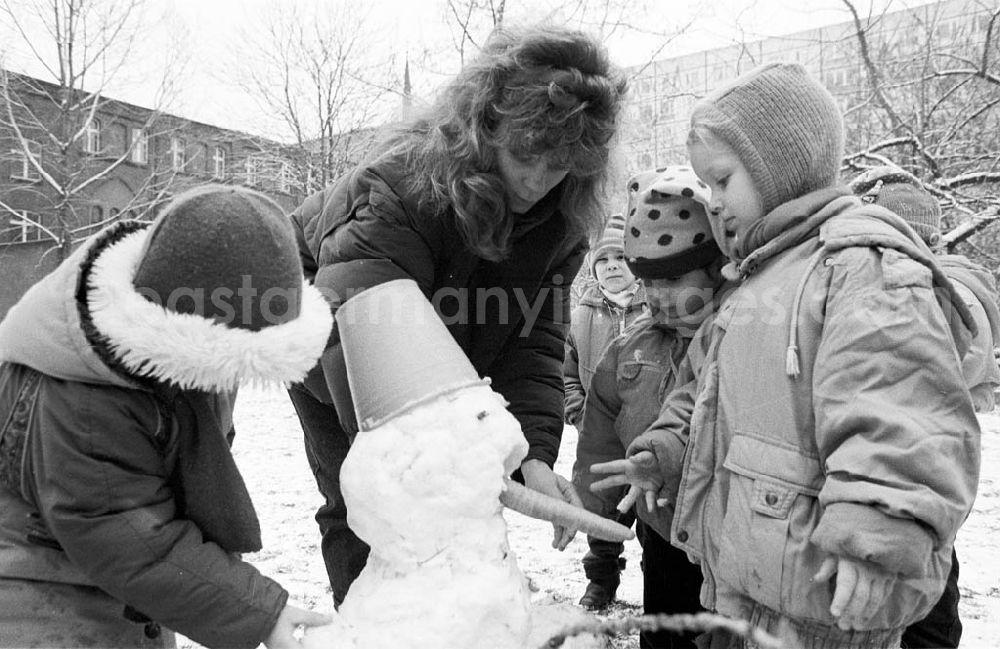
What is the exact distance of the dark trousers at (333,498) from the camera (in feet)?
7.25

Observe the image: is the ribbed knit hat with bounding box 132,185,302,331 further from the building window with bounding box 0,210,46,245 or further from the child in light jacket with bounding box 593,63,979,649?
the building window with bounding box 0,210,46,245

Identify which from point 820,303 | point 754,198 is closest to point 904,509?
point 820,303

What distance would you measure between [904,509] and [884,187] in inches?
106

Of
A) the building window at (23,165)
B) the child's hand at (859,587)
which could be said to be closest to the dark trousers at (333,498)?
the child's hand at (859,587)

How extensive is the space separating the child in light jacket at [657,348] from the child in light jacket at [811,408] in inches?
12.2

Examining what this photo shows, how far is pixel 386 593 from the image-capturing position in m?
1.33

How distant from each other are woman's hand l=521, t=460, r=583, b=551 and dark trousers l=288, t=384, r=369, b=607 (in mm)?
572

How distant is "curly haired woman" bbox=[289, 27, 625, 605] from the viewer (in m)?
1.90

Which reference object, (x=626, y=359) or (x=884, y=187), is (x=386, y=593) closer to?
(x=626, y=359)

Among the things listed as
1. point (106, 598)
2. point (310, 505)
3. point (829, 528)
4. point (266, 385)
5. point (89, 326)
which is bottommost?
point (310, 505)

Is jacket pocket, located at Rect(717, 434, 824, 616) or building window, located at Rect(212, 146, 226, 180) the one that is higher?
building window, located at Rect(212, 146, 226, 180)

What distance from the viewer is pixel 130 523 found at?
4.44ft

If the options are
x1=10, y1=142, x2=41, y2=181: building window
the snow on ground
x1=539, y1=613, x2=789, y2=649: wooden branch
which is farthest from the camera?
x1=10, y1=142, x2=41, y2=181: building window

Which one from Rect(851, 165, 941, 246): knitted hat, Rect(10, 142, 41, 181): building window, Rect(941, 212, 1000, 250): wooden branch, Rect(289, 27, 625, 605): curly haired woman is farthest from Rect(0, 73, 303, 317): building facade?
Rect(289, 27, 625, 605): curly haired woman
